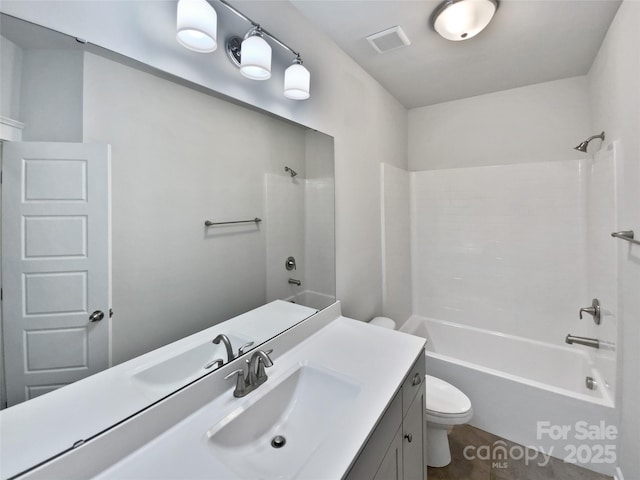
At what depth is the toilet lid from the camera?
158 centimetres

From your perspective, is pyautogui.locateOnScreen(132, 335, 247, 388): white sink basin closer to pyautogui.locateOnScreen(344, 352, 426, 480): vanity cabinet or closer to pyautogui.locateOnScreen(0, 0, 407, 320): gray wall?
pyautogui.locateOnScreen(344, 352, 426, 480): vanity cabinet

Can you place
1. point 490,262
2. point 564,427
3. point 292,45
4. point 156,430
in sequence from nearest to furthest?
point 156,430 → point 292,45 → point 564,427 → point 490,262

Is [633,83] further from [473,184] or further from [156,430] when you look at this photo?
[156,430]

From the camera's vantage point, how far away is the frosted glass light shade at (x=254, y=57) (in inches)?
44.0

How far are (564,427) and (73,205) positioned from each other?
107 inches

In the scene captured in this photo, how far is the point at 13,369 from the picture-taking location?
648 millimetres

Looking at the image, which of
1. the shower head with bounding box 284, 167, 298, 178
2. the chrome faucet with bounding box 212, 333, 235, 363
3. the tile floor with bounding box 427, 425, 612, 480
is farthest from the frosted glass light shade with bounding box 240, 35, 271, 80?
the tile floor with bounding box 427, 425, 612, 480

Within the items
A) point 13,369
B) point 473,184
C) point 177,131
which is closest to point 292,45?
point 177,131

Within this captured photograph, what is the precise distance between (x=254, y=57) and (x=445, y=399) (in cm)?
207

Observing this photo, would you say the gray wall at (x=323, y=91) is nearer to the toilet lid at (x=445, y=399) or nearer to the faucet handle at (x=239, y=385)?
the toilet lid at (x=445, y=399)

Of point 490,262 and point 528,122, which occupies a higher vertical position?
point 528,122

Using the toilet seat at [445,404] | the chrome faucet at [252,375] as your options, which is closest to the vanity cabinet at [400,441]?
the toilet seat at [445,404]

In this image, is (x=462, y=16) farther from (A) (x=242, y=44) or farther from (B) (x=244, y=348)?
(B) (x=244, y=348)

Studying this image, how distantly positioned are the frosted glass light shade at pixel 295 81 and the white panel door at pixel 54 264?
89cm
